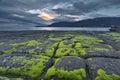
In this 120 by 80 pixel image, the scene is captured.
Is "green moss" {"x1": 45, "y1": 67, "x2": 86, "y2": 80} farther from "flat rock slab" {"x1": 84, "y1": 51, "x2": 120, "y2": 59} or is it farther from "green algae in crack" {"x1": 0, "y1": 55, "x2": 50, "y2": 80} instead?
"flat rock slab" {"x1": 84, "y1": 51, "x2": 120, "y2": 59}

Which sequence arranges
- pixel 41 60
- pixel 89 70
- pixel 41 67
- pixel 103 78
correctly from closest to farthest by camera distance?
pixel 103 78, pixel 89 70, pixel 41 67, pixel 41 60

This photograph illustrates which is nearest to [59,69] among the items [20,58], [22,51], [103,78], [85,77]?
[85,77]

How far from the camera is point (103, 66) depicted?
3300 centimetres

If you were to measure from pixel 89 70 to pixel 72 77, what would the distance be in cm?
416

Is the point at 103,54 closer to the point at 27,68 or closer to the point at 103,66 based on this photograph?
the point at 103,66

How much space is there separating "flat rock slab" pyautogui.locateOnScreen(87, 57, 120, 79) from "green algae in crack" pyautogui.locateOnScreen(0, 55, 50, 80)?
377 inches

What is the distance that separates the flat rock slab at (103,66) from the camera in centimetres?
3100

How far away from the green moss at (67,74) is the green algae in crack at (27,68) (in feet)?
7.38

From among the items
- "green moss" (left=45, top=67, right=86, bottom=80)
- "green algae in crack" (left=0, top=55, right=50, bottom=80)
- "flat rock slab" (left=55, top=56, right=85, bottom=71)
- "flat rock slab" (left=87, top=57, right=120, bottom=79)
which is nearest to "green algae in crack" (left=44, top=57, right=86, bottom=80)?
"green moss" (left=45, top=67, right=86, bottom=80)

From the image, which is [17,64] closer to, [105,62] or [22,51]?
[22,51]

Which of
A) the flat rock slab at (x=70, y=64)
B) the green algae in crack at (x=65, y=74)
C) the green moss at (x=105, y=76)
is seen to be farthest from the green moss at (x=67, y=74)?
the green moss at (x=105, y=76)

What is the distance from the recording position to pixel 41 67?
34.1 m

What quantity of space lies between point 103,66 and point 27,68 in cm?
1498

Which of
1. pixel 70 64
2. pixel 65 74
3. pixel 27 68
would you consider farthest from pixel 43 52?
pixel 65 74
